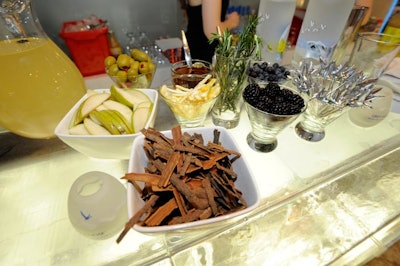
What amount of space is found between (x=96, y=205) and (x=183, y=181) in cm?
14

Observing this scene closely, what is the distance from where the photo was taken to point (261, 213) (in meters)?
0.47

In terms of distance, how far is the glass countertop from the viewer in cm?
39

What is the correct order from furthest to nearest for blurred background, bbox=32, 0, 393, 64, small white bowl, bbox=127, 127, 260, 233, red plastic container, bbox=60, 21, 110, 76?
blurred background, bbox=32, 0, 393, 64 → red plastic container, bbox=60, 21, 110, 76 → small white bowl, bbox=127, 127, 260, 233

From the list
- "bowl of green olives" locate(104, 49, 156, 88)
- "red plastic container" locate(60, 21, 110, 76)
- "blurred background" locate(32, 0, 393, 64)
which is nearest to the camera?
"bowl of green olives" locate(104, 49, 156, 88)

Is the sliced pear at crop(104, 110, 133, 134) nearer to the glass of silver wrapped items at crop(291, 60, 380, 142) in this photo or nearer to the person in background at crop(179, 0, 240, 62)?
the glass of silver wrapped items at crop(291, 60, 380, 142)

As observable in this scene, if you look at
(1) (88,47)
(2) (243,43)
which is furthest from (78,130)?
(1) (88,47)

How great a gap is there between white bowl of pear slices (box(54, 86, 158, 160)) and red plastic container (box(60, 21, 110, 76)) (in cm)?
115

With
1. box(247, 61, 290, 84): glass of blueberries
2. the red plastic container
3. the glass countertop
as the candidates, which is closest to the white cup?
the glass countertop

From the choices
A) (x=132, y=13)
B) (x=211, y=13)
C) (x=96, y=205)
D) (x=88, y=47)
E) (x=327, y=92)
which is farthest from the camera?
(x=132, y=13)

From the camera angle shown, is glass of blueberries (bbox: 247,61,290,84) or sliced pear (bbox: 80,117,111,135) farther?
glass of blueberries (bbox: 247,61,290,84)

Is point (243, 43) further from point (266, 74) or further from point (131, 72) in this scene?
point (131, 72)

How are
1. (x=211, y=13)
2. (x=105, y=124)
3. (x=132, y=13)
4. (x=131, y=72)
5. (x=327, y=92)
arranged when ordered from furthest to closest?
(x=132, y=13)
(x=211, y=13)
(x=131, y=72)
(x=327, y=92)
(x=105, y=124)

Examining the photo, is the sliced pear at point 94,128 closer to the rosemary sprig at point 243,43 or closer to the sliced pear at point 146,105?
the sliced pear at point 146,105

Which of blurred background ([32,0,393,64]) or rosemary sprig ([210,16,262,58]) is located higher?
rosemary sprig ([210,16,262,58])
